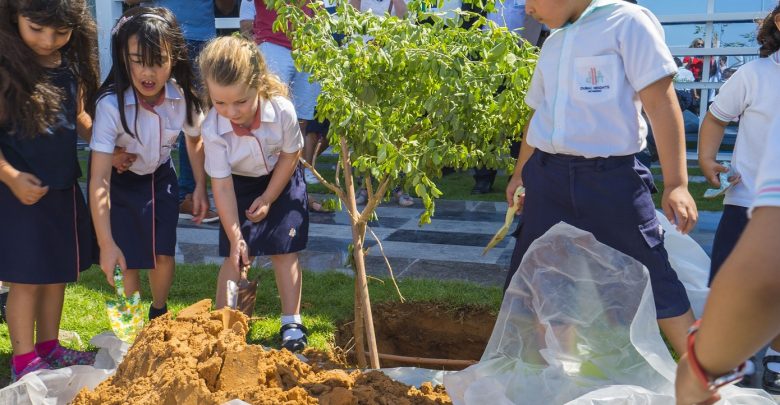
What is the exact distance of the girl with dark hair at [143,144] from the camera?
10.2 ft

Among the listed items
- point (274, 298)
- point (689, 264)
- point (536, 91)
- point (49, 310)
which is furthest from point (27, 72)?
point (689, 264)

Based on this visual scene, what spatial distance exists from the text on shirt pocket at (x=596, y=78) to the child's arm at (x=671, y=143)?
0.32 ft

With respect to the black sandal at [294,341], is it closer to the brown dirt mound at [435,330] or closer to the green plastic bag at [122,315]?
the brown dirt mound at [435,330]

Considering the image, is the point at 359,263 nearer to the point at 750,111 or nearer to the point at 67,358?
the point at 67,358

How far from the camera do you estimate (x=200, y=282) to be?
14.3 feet

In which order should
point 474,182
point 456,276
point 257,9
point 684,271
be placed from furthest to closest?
1. point 474,182
2. point 257,9
3. point 456,276
4. point 684,271

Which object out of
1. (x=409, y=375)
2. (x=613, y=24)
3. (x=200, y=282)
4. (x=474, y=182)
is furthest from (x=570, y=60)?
(x=474, y=182)

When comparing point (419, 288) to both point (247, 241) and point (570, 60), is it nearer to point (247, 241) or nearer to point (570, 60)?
point (247, 241)

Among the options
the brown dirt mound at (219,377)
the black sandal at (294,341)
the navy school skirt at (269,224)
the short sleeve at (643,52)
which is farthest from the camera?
the navy school skirt at (269,224)

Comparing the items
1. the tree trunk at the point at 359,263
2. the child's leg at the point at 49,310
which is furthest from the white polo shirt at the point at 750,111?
the child's leg at the point at 49,310

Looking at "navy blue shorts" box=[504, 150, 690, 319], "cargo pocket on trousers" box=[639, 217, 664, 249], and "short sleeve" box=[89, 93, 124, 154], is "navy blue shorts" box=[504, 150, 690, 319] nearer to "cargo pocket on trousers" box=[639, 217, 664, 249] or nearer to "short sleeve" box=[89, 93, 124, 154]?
"cargo pocket on trousers" box=[639, 217, 664, 249]

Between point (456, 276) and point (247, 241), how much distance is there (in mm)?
1478

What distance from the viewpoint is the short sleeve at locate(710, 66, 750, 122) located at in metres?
3.14

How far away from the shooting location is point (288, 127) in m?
3.25
